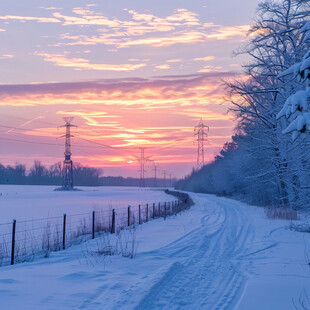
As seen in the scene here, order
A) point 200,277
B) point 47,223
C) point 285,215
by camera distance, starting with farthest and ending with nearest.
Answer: point 285,215, point 47,223, point 200,277

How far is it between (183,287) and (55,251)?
6.83 metres

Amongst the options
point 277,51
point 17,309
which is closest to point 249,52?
point 277,51

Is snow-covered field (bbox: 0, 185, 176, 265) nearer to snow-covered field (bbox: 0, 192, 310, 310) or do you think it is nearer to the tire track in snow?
snow-covered field (bbox: 0, 192, 310, 310)

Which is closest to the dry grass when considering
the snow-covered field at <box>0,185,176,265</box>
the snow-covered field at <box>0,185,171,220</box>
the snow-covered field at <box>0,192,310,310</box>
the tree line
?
the tree line

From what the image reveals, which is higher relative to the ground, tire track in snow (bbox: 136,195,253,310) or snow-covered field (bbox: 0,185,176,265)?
tire track in snow (bbox: 136,195,253,310)

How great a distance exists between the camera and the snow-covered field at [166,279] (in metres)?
7.54

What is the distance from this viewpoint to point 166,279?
30.0ft

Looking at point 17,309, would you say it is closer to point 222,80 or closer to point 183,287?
point 183,287

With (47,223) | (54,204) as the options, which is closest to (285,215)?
(47,223)

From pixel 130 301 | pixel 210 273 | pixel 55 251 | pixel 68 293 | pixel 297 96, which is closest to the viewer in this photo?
pixel 297 96

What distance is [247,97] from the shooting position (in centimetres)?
2559

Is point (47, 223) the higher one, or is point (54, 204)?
point (47, 223)

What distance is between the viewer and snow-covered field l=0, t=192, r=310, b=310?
7539mm

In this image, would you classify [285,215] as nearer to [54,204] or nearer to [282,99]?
[282,99]
